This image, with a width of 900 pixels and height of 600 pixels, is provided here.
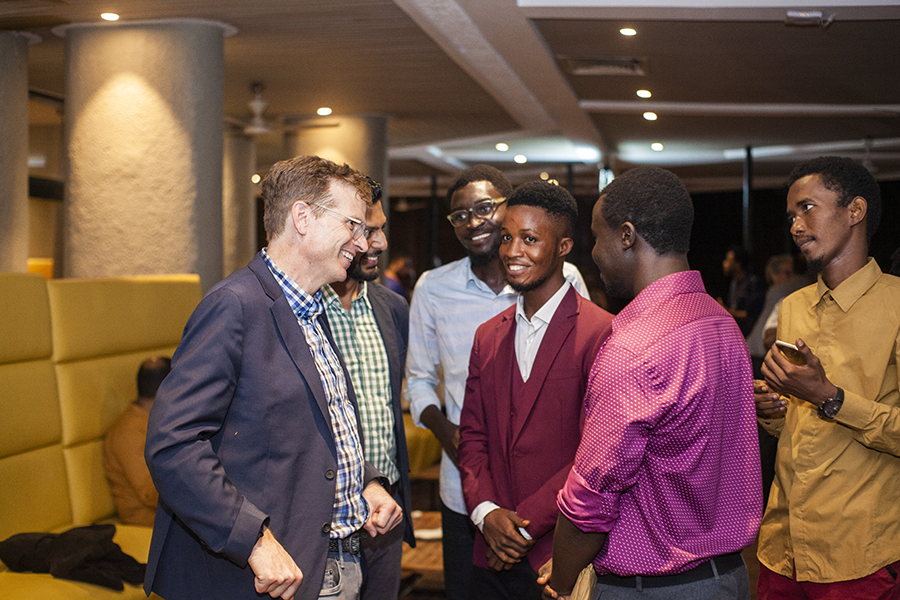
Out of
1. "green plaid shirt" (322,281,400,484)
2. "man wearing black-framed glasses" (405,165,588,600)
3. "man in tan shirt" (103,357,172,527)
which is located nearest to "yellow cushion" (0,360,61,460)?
"man in tan shirt" (103,357,172,527)

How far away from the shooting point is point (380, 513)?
1.80 metres

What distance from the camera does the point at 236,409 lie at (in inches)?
62.4

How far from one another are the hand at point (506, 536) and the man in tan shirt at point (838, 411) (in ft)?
2.38

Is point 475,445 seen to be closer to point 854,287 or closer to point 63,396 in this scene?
point 854,287

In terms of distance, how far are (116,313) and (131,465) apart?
730 millimetres

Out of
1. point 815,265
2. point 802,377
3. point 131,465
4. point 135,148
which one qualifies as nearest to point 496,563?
point 802,377

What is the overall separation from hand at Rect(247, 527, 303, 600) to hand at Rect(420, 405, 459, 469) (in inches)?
34.3

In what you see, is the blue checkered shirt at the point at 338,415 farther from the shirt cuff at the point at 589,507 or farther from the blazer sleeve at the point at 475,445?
the shirt cuff at the point at 589,507

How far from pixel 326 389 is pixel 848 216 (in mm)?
1433

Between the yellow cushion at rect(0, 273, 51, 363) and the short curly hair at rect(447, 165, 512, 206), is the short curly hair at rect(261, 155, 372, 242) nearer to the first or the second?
the short curly hair at rect(447, 165, 512, 206)

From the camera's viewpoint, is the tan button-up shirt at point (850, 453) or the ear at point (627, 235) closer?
the ear at point (627, 235)

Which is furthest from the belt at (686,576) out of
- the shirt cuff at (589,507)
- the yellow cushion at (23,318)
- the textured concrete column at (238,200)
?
the textured concrete column at (238,200)

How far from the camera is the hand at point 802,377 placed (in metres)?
1.86

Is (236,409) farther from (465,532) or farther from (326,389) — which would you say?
(465,532)
